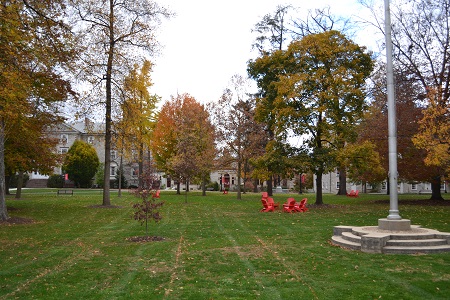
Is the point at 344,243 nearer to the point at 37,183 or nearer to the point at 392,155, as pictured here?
the point at 392,155

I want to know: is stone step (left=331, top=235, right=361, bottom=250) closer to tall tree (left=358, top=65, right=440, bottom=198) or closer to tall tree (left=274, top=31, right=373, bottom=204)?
tall tree (left=274, top=31, right=373, bottom=204)

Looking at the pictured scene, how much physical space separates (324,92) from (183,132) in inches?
556

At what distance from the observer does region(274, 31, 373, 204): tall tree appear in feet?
75.7

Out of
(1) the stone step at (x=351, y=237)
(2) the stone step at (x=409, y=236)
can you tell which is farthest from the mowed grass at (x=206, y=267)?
(2) the stone step at (x=409, y=236)

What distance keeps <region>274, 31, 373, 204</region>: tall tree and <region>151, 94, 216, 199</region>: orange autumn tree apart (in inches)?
459

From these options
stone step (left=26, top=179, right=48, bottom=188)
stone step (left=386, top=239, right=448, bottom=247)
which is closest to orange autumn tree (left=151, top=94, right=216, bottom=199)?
stone step (left=386, top=239, right=448, bottom=247)

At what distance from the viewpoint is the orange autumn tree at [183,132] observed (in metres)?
36.2

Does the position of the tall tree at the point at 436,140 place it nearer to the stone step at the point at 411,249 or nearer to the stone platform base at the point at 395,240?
the stone platform base at the point at 395,240

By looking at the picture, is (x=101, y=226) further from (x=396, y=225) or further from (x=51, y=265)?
(x=396, y=225)

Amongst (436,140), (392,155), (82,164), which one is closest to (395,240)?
(392,155)

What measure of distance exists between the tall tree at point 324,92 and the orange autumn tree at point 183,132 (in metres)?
11.7

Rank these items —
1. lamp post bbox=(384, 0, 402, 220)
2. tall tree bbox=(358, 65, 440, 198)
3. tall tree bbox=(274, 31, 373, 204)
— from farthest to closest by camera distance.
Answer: tall tree bbox=(358, 65, 440, 198) → tall tree bbox=(274, 31, 373, 204) → lamp post bbox=(384, 0, 402, 220)

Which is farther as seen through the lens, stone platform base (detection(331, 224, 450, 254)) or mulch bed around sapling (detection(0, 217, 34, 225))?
mulch bed around sapling (detection(0, 217, 34, 225))

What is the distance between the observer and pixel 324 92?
22.8 metres
